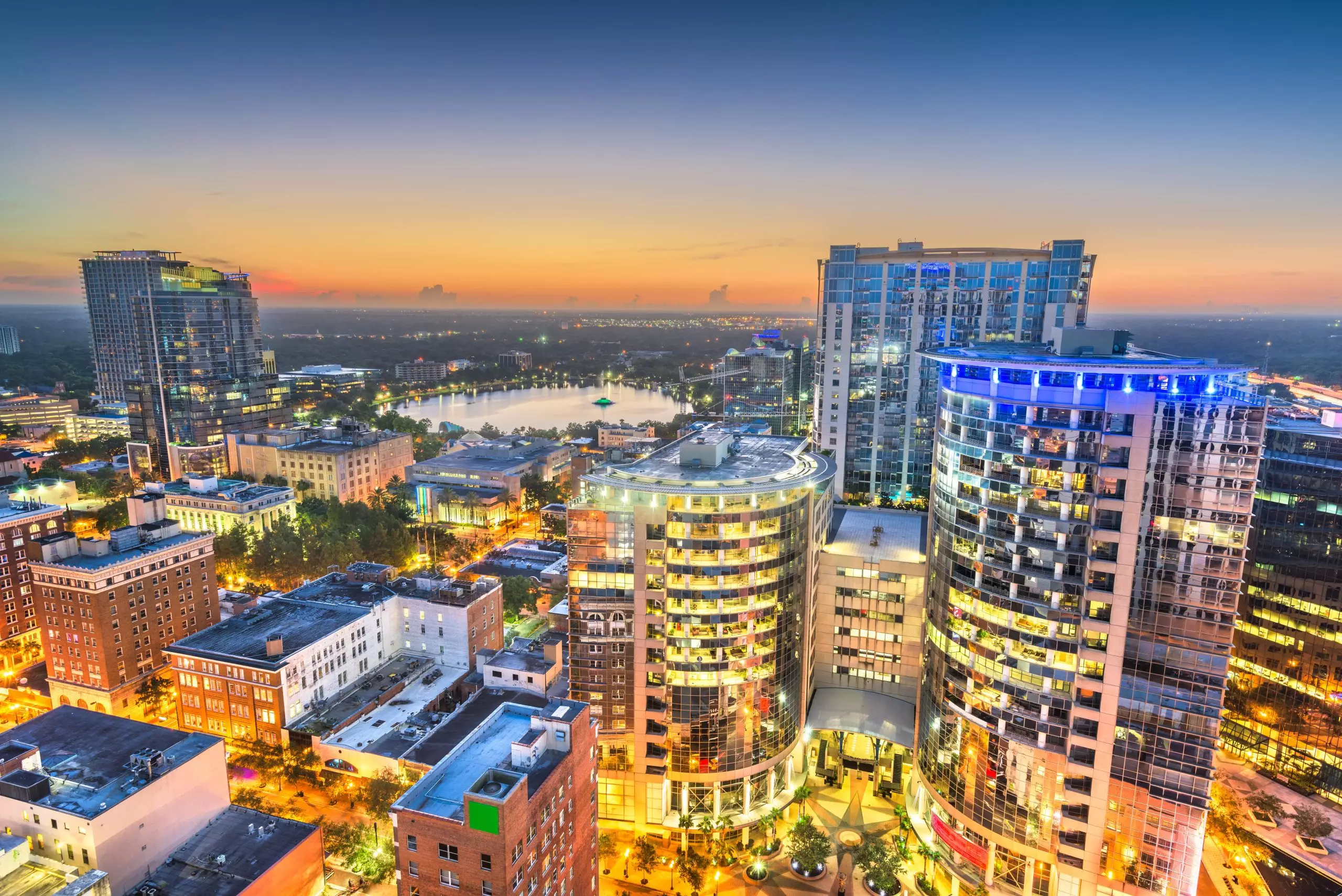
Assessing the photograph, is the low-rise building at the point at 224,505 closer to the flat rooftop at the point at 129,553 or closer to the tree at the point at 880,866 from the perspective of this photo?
the flat rooftop at the point at 129,553

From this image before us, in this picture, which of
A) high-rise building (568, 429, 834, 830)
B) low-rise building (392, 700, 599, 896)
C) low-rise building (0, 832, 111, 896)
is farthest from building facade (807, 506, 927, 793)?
low-rise building (0, 832, 111, 896)

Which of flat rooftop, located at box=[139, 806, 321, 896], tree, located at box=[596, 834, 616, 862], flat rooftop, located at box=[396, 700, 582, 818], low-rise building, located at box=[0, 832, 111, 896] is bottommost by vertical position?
tree, located at box=[596, 834, 616, 862]

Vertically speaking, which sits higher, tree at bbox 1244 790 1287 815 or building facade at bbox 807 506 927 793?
building facade at bbox 807 506 927 793

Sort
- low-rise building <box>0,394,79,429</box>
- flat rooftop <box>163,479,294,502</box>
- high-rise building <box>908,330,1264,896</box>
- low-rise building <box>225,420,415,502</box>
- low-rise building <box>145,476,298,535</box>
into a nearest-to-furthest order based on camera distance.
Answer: high-rise building <box>908,330,1264,896</box> → low-rise building <box>145,476,298,535</box> → flat rooftop <box>163,479,294,502</box> → low-rise building <box>225,420,415,502</box> → low-rise building <box>0,394,79,429</box>

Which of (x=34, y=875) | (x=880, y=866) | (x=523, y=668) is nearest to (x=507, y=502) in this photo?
(x=523, y=668)

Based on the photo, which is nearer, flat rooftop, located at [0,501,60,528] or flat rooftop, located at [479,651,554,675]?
flat rooftop, located at [479,651,554,675]

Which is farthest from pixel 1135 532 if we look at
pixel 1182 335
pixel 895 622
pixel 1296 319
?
pixel 1296 319

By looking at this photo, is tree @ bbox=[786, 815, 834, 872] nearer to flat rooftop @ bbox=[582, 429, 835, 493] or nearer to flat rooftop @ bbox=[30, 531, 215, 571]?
flat rooftop @ bbox=[582, 429, 835, 493]

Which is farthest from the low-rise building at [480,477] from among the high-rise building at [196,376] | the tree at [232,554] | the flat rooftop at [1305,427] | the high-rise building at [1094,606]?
the flat rooftop at [1305,427]
